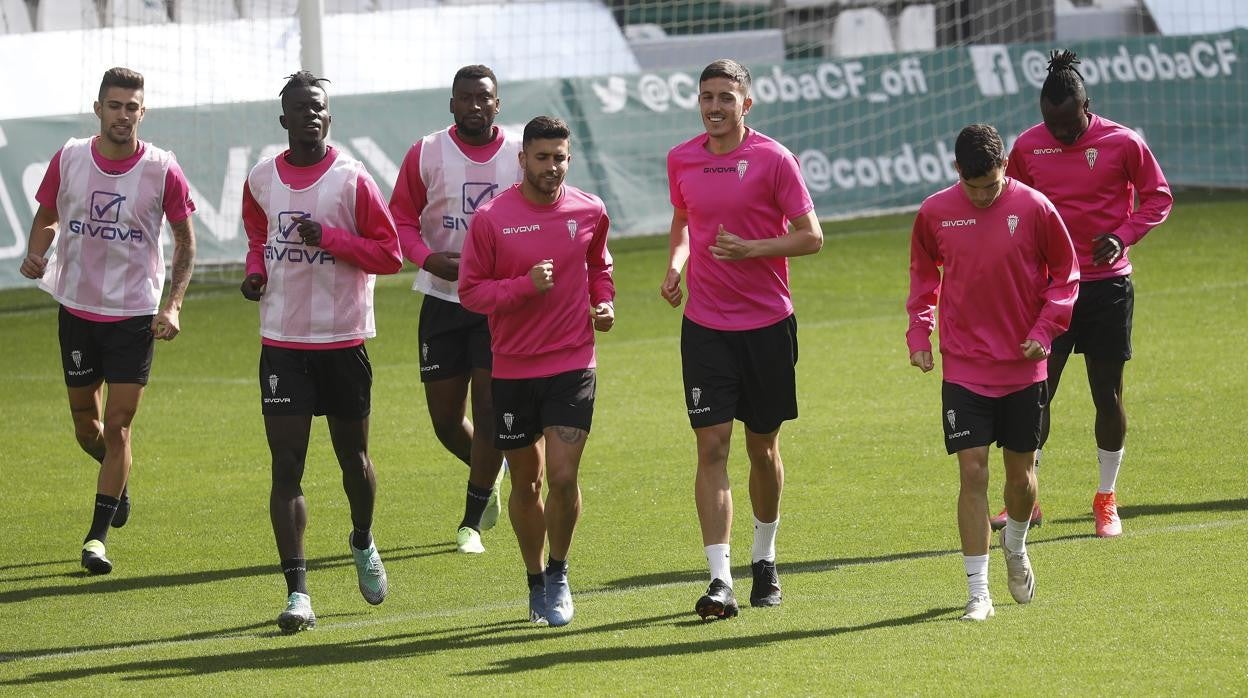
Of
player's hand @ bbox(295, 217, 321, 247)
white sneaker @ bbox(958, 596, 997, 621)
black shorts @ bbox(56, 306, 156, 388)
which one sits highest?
player's hand @ bbox(295, 217, 321, 247)

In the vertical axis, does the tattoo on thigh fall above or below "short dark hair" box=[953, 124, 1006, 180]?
below

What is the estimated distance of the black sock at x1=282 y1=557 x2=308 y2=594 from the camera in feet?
25.5

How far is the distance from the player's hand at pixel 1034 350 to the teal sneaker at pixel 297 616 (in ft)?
10.0

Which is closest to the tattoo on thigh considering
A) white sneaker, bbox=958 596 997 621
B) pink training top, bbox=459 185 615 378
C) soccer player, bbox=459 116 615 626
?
soccer player, bbox=459 116 615 626

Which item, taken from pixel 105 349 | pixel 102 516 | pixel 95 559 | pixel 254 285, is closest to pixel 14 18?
pixel 105 349

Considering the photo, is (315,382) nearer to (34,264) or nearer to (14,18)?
(34,264)

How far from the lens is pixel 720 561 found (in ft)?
25.0

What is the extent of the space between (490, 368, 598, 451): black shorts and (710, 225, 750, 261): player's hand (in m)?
0.71

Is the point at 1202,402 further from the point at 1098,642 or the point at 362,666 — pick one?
the point at 362,666

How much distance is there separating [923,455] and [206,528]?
164 inches

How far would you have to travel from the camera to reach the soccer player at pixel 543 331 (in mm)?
7574

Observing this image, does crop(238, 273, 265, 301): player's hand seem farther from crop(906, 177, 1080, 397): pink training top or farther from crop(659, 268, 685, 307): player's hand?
crop(906, 177, 1080, 397): pink training top

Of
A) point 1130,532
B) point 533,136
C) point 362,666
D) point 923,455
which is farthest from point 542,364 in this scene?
point 923,455

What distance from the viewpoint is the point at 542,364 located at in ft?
25.0
